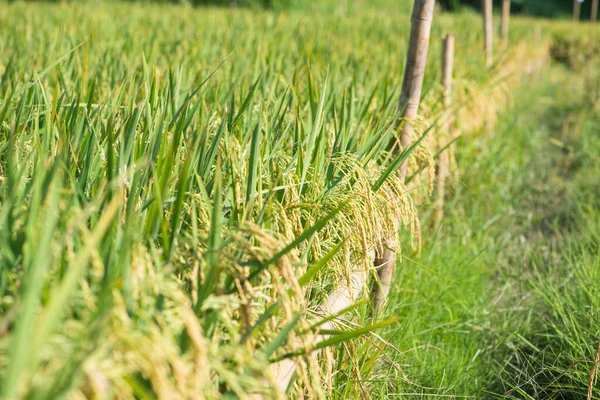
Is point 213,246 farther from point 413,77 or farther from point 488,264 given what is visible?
point 488,264

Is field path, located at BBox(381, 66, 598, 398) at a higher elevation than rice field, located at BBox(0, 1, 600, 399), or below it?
below

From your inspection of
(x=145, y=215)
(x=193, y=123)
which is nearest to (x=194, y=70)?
(x=193, y=123)

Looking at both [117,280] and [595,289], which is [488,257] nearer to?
[595,289]

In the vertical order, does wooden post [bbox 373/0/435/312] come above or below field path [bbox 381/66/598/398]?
above

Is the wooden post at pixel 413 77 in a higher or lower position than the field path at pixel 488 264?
higher

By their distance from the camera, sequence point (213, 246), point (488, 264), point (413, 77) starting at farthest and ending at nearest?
point (488, 264) < point (413, 77) < point (213, 246)

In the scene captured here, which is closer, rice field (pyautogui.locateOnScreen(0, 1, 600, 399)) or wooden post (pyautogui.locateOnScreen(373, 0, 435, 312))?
rice field (pyautogui.locateOnScreen(0, 1, 600, 399))

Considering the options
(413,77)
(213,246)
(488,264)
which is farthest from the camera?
(488,264)

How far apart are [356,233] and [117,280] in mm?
747

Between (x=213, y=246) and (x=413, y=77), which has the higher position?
(x=413, y=77)

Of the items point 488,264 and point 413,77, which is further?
point 488,264

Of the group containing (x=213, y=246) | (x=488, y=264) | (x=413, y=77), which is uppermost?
(x=413, y=77)

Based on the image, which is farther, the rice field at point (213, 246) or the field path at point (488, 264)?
the field path at point (488, 264)

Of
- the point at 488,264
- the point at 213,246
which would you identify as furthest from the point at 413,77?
the point at 213,246
